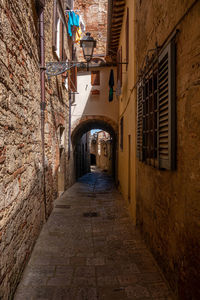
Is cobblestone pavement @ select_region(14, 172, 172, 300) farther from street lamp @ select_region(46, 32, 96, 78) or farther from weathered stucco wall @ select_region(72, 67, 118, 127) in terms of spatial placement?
weathered stucco wall @ select_region(72, 67, 118, 127)

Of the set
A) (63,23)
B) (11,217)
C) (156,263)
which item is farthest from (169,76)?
(63,23)

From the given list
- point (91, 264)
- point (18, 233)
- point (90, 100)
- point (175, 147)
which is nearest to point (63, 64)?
point (175, 147)

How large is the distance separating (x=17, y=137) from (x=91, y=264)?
2.22 meters

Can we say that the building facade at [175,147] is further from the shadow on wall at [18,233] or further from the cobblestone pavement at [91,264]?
the shadow on wall at [18,233]

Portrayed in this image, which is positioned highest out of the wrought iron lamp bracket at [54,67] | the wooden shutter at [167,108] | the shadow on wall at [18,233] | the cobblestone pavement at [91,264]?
the wrought iron lamp bracket at [54,67]

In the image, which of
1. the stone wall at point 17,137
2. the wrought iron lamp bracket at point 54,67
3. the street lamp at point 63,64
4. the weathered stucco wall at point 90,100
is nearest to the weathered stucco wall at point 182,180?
the stone wall at point 17,137

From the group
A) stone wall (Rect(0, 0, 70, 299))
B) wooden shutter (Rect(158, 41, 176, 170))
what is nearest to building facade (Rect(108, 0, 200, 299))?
wooden shutter (Rect(158, 41, 176, 170))

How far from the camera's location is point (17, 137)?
113 inches

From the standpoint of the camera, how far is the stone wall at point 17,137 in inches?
91.1

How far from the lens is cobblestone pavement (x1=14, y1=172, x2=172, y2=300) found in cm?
274

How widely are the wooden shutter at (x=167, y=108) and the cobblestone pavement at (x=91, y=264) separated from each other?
159cm

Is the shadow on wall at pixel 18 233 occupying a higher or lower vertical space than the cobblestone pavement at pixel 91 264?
higher

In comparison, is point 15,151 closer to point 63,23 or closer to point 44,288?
point 44,288

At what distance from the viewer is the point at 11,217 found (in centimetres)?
254
